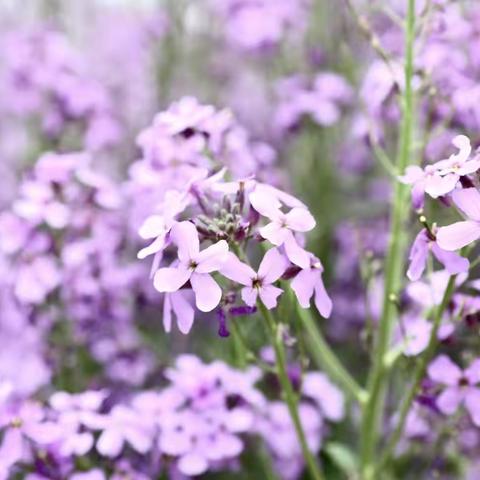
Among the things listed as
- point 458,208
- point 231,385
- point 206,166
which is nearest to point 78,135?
point 206,166

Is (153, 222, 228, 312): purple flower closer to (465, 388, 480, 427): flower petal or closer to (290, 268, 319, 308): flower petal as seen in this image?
(290, 268, 319, 308): flower petal

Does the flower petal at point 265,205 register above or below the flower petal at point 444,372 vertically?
above

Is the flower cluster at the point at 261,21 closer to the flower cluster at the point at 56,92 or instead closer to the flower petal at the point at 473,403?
the flower cluster at the point at 56,92

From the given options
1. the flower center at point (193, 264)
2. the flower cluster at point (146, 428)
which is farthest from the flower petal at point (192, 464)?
the flower center at point (193, 264)

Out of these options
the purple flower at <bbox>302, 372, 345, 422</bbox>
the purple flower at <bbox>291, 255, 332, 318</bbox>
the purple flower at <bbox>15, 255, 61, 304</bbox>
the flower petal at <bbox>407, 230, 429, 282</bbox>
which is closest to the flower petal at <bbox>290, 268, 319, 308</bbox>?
the purple flower at <bbox>291, 255, 332, 318</bbox>

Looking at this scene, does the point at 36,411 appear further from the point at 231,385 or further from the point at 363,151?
the point at 363,151

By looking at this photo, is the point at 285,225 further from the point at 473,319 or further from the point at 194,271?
the point at 473,319

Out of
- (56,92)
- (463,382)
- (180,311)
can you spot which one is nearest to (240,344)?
(180,311)
